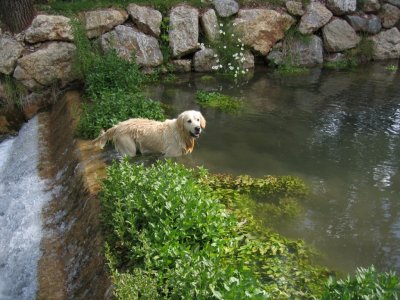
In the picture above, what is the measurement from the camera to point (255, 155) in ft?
26.3

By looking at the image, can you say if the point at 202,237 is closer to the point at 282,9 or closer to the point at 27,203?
the point at 27,203

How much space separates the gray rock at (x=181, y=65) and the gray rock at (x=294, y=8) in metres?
3.87

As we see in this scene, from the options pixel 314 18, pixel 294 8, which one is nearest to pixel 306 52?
pixel 314 18

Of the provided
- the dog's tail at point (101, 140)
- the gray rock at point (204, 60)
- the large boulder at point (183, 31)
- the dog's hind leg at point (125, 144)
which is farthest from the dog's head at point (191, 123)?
the gray rock at point (204, 60)

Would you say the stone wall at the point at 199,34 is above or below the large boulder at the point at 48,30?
below

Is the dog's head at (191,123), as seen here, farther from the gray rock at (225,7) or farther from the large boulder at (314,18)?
the large boulder at (314,18)

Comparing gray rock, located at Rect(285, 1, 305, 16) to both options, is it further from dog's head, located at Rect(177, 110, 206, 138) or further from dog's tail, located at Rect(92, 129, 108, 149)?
dog's tail, located at Rect(92, 129, 108, 149)

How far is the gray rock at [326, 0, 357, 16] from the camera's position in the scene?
15.1 metres

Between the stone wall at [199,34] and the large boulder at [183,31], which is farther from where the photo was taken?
the large boulder at [183,31]

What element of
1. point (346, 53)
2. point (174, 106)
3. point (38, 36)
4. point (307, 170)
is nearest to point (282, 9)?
point (346, 53)

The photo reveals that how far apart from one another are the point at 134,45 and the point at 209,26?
8.30 ft

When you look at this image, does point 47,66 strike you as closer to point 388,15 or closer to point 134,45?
point 134,45

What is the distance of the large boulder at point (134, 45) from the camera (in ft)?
41.1

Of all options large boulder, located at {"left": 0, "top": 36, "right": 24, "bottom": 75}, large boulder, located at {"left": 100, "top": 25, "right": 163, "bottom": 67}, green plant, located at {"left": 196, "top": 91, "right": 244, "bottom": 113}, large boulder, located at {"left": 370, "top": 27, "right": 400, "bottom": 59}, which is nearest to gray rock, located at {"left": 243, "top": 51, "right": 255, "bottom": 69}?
large boulder, located at {"left": 100, "top": 25, "right": 163, "bottom": 67}
